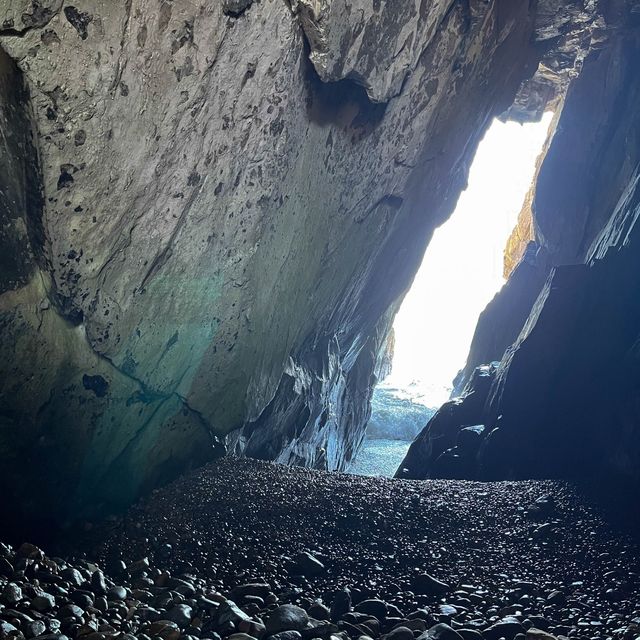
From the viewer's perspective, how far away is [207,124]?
7535 mm

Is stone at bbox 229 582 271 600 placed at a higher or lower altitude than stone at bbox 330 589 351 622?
lower

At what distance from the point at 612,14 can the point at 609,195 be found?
5.51 meters

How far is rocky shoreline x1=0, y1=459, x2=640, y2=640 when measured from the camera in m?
5.02

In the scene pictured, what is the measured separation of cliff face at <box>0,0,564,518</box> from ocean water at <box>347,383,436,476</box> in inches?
791

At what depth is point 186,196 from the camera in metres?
7.77

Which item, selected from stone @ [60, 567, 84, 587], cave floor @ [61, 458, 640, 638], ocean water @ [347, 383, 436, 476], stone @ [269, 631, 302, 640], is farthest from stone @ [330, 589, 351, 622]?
ocean water @ [347, 383, 436, 476]

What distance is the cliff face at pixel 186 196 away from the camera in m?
6.15

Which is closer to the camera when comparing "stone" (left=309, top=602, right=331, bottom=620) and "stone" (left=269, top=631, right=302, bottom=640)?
"stone" (left=269, top=631, right=302, bottom=640)

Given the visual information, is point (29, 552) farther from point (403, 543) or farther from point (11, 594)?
point (403, 543)

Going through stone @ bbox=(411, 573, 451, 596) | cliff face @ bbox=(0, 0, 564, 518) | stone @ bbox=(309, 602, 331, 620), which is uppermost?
cliff face @ bbox=(0, 0, 564, 518)

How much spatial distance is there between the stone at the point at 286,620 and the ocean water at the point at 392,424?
2542cm

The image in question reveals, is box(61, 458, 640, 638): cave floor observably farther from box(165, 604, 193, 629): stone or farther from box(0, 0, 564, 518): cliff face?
box(0, 0, 564, 518): cliff face

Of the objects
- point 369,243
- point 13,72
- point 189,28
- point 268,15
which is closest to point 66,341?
point 13,72

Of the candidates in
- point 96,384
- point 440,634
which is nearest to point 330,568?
point 440,634
